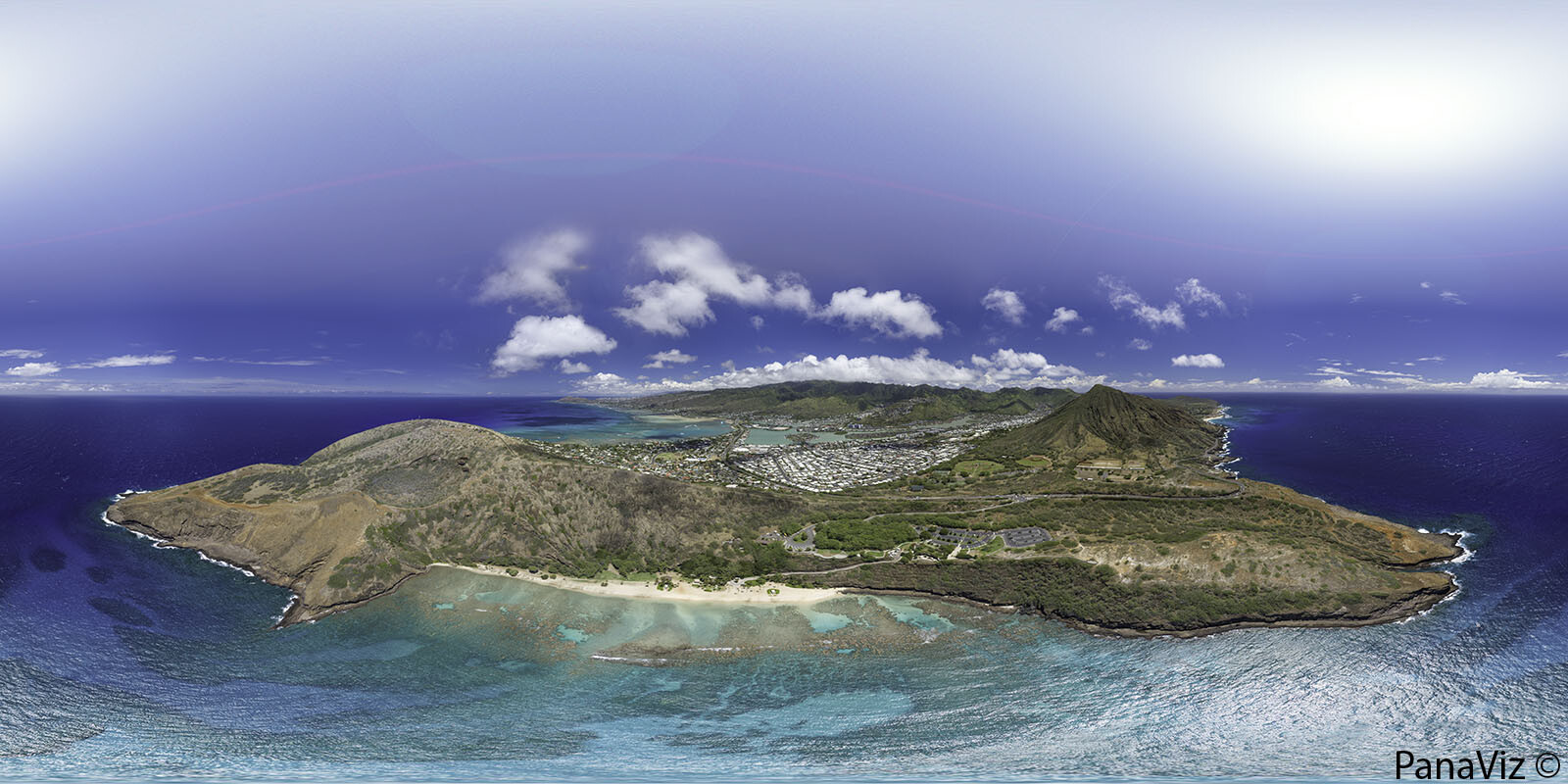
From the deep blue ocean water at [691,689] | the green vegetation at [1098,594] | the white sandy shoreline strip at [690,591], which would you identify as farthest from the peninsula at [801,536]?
the deep blue ocean water at [691,689]

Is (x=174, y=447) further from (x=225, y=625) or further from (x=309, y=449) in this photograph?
(x=225, y=625)

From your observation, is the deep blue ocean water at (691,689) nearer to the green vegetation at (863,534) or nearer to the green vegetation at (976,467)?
the green vegetation at (863,534)

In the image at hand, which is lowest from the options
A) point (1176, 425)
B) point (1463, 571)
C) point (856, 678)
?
point (856, 678)

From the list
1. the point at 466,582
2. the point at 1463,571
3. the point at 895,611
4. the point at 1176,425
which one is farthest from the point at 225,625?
the point at 1176,425

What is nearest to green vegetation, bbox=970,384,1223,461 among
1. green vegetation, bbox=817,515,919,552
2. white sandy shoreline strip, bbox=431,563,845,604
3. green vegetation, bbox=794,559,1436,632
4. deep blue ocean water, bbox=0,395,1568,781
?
deep blue ocean water, bbox=0,395,1568,781

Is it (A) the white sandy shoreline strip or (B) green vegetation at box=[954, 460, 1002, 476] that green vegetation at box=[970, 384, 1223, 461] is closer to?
(B) green vegetation at box=[954, 460, 1002, 476]

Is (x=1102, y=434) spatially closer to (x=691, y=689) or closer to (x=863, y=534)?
(x=863, y=534)
